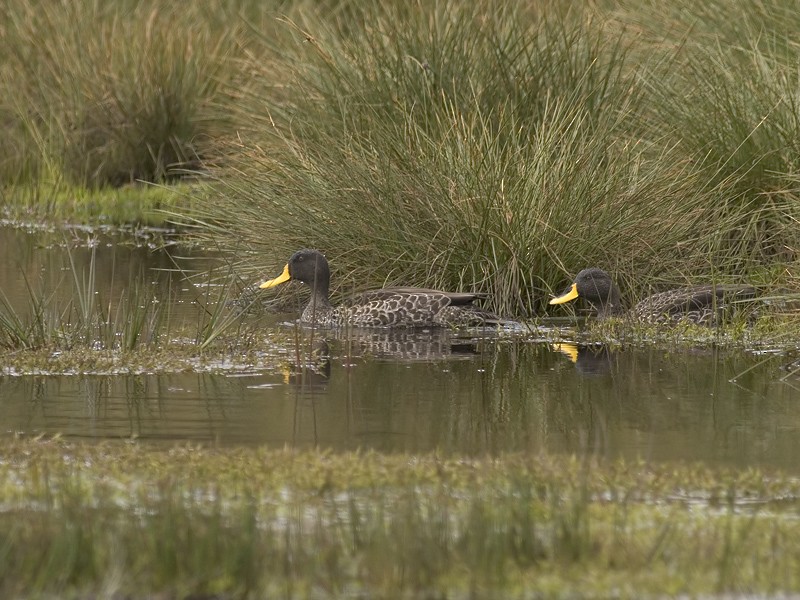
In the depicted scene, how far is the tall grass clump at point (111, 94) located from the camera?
18.4 meters

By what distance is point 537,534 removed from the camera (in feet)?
19.2

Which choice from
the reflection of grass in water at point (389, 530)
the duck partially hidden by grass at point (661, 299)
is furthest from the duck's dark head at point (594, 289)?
the reflection of grass in water at point (389, 530)

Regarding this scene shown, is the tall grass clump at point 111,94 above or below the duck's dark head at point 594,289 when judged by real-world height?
above

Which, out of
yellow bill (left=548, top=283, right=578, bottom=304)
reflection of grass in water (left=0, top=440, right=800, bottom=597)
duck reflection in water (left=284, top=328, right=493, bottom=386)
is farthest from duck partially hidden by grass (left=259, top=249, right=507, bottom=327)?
reflection of grass in water (left=0, top=440, right=800, bottom=597)

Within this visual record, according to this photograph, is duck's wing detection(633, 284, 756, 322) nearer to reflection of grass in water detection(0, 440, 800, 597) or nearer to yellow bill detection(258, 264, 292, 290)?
yellow bill detection(258, 264, 292, 290)

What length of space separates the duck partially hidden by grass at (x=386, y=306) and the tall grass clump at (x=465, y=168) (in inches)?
17.4

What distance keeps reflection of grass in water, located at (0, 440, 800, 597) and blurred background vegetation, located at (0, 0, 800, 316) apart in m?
4.55

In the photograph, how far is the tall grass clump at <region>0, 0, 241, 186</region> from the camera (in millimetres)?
18422

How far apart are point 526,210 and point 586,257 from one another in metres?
0.66

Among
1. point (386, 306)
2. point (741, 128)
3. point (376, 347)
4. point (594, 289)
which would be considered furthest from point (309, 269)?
point (741, 128)

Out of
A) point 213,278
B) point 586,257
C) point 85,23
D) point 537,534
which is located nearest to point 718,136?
point 586,257

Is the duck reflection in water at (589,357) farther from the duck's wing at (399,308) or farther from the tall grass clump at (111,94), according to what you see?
the tall grass clump at (111,94)

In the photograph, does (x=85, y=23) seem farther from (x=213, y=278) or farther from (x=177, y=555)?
(x=177, y=555)

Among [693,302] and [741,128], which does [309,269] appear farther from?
[741,128]
